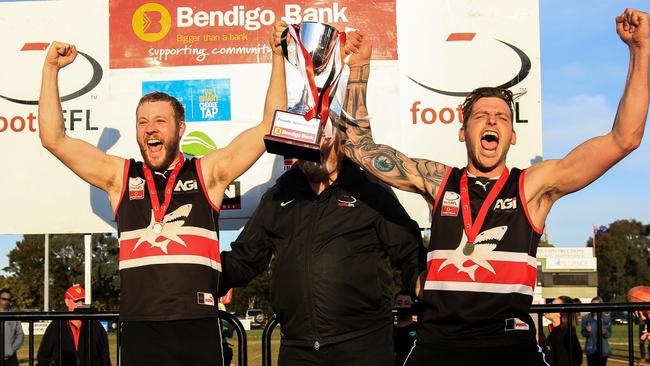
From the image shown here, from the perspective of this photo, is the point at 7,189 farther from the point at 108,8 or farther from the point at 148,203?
the point at 148,203

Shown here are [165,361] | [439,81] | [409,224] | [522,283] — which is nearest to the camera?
[522,283]

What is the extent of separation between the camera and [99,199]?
307 inches

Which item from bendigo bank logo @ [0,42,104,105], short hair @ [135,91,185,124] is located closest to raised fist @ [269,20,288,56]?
short hair @ [135,91,185,124]

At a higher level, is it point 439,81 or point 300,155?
point 439,81

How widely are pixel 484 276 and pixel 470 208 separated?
378 millimetres

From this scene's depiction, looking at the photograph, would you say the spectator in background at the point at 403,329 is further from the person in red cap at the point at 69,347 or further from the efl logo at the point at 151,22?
the efl logo at the point at 151,22

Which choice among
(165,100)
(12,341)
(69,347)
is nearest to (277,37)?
(165,100)

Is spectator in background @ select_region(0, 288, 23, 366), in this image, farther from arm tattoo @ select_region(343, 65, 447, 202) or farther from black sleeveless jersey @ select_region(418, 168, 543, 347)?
black sleeveless jersey @ select_region(418, 168, 543, 347)

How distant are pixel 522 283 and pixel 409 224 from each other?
0.99 m

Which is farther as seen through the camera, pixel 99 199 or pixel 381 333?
pixel 99 199

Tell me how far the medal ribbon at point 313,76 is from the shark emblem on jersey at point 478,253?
1155mm

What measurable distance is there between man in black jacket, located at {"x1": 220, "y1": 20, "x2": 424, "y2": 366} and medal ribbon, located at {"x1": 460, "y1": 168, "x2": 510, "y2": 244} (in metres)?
0.67

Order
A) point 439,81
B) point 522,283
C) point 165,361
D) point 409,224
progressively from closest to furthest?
point 522,283
point 165,361
point 409,224
point 439,81

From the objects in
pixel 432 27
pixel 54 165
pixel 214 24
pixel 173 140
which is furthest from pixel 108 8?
pixel 173 140
